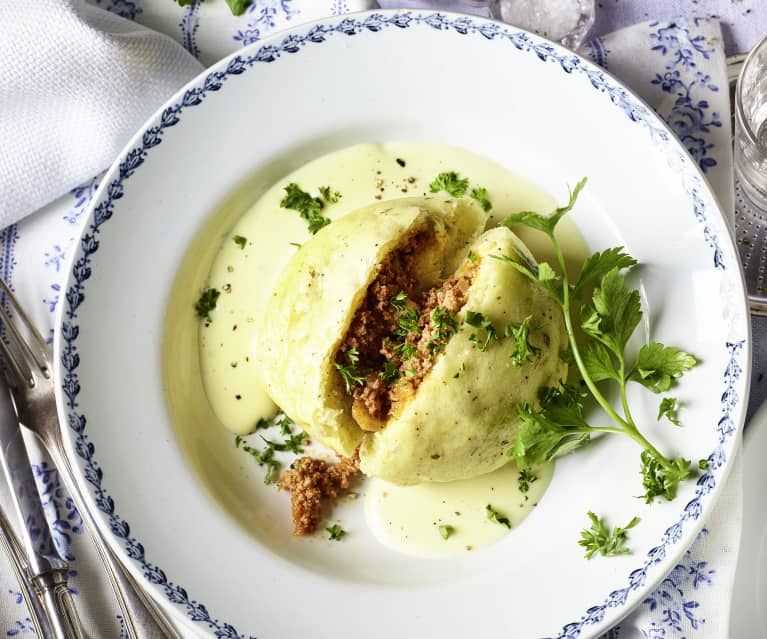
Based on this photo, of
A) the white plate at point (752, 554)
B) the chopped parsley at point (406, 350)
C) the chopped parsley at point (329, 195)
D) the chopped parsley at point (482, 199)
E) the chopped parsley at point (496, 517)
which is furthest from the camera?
the chopped parsley at point (329, 195)

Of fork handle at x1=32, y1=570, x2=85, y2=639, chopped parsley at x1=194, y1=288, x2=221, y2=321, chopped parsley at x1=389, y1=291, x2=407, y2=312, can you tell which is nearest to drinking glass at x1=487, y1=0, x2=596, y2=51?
chopped parsley at x1=389, y1=291, x2=407, y2=312

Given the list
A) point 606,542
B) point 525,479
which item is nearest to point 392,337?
point 525,479

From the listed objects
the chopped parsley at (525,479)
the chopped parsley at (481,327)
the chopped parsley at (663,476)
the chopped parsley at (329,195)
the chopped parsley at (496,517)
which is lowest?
the chopped parsley at (663,476)

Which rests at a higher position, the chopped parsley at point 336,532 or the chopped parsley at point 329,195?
the chopped parsley at point 329,195

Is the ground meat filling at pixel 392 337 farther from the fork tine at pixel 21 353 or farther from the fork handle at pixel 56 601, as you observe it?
the fork handle at pixel 56 601

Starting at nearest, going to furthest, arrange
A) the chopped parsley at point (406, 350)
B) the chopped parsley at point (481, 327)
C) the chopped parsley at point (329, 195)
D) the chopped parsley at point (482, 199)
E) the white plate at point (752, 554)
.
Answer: the chopped parsley at point (481, 327), the chopped parsley at point (406, 350), the white plate at point (752, 554), the chopped parsley at point (482, 199), the chopped parsley at point (329, 195)

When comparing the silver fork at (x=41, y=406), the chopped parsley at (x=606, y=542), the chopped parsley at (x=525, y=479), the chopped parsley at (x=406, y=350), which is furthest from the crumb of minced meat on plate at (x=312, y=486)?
the chopped parsley at (x=606, y=542)

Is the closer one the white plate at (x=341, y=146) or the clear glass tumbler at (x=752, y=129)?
the white plate at (x=341, y=146)
